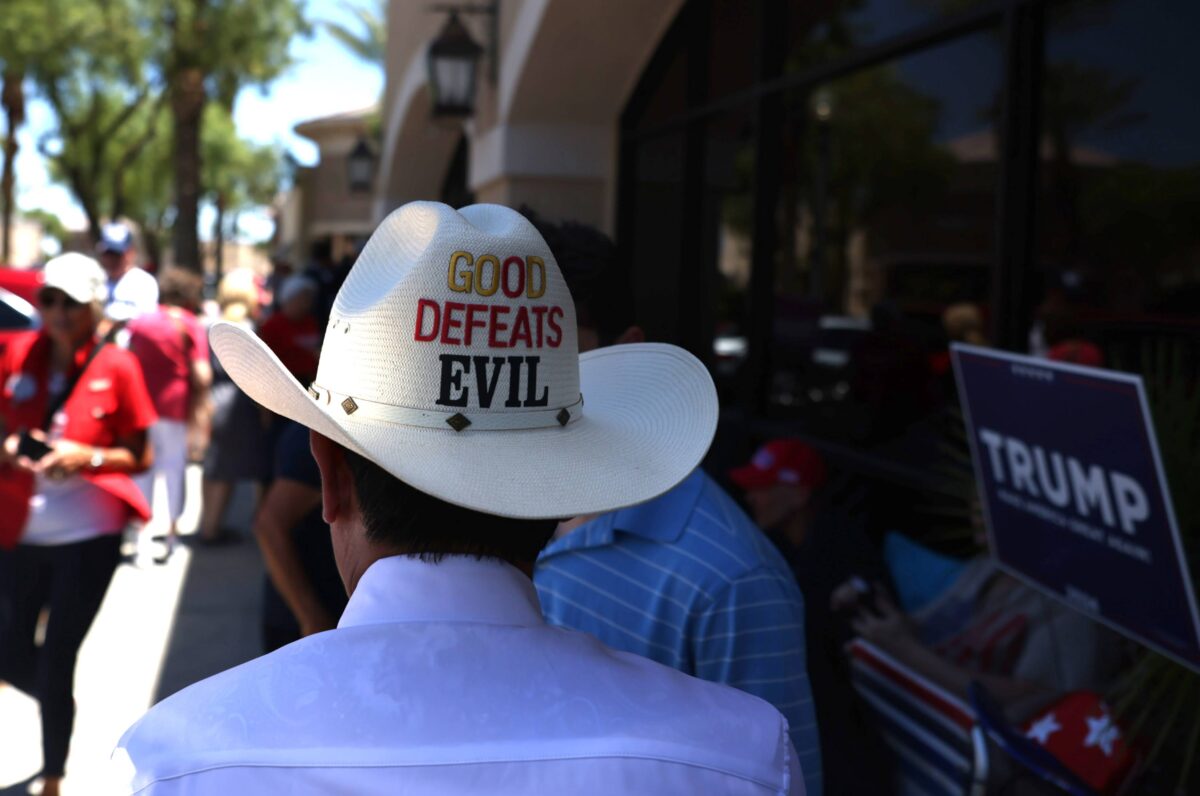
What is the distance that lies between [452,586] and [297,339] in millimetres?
6724

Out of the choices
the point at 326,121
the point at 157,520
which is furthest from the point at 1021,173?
the point at 326,121

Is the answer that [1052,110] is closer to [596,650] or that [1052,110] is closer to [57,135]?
[596,650]

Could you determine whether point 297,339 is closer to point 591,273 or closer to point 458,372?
point 591,273

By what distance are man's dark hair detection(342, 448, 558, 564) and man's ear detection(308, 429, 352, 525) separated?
0.04 metres

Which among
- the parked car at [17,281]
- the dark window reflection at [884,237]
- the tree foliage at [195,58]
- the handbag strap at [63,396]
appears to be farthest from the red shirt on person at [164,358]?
the tree foliage at [195,58]

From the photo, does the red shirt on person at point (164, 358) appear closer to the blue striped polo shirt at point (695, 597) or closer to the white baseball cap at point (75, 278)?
the white baseball cap at point (75, 278)

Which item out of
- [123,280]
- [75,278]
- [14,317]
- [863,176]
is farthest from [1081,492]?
[123,280]

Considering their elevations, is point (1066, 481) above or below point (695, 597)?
above

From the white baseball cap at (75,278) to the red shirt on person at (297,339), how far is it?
194cm

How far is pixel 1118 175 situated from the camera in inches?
158

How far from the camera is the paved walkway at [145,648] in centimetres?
486

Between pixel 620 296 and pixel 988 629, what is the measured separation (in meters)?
1.71

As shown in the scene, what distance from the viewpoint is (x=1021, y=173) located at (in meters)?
4.31

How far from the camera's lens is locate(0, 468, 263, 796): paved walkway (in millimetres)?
4857
